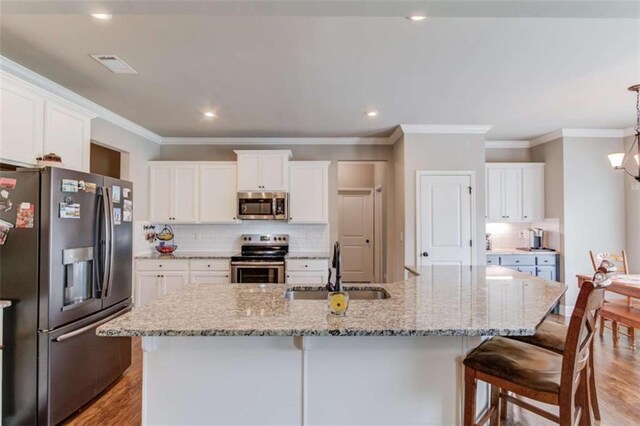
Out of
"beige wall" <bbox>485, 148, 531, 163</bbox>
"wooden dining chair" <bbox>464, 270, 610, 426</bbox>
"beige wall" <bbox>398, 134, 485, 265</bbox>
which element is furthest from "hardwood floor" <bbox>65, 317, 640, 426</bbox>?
"beige wall" <bbox>485, 148, 531, 163</bbox>

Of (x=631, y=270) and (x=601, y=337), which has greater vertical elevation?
(x=631, y=270)

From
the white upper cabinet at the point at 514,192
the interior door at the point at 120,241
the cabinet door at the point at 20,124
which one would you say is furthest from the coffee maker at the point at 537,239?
the cabinet door at the point at 20,124

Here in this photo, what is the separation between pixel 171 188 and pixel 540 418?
15.4ft

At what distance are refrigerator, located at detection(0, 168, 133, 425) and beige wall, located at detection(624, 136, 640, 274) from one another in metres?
6.13

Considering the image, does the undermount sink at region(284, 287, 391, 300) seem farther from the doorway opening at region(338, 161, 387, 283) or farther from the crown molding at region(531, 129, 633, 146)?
the doorway opening at region(338, 161, 387, 283)

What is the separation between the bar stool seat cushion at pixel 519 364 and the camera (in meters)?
1.45

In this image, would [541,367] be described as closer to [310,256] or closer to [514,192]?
[310,256]

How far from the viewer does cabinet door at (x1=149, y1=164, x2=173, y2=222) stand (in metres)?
4.72

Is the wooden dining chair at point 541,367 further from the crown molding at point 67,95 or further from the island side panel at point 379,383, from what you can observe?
the crown molding at point 67,95

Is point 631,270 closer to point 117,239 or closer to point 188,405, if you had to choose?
point 188,405

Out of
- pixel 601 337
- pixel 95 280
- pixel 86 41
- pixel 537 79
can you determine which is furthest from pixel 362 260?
pixel 86 41

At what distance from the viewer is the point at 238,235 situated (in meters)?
5.01

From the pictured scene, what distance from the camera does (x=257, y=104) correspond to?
11.6 feet

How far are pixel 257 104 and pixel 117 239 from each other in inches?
73.7
